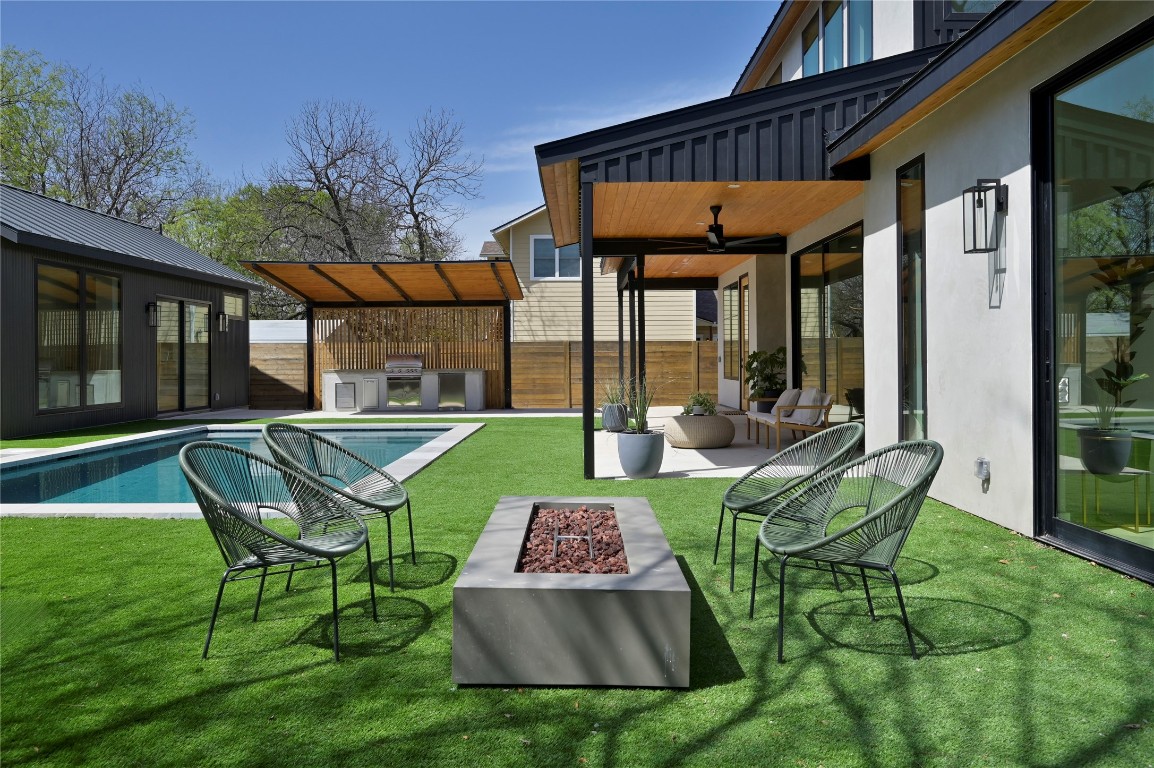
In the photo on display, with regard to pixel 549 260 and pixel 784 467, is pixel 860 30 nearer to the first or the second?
pixel 784 467

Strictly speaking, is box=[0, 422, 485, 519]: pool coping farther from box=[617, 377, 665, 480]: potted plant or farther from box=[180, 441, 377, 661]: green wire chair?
box=[180, 441, 377, 661]: green wire chair

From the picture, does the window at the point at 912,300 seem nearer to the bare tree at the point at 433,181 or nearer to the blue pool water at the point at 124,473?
the blue pool water at the point at 124,473

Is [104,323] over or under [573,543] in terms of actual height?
over

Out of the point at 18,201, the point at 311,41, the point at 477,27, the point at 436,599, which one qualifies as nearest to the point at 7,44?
the point at 311,41

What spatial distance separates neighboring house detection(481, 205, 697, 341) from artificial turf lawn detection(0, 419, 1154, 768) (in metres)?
14.0

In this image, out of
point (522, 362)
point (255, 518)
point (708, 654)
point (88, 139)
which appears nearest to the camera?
point (708, 654)

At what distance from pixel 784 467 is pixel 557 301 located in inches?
557

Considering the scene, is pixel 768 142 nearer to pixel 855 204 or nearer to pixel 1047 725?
pixel 855 204

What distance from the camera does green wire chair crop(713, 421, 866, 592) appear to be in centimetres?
398

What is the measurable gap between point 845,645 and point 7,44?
1185 inches

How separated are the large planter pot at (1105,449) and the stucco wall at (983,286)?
385mm

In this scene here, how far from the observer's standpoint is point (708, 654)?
2988 mm

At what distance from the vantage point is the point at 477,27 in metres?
13.1

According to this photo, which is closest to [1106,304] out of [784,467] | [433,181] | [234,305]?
[784,467]
